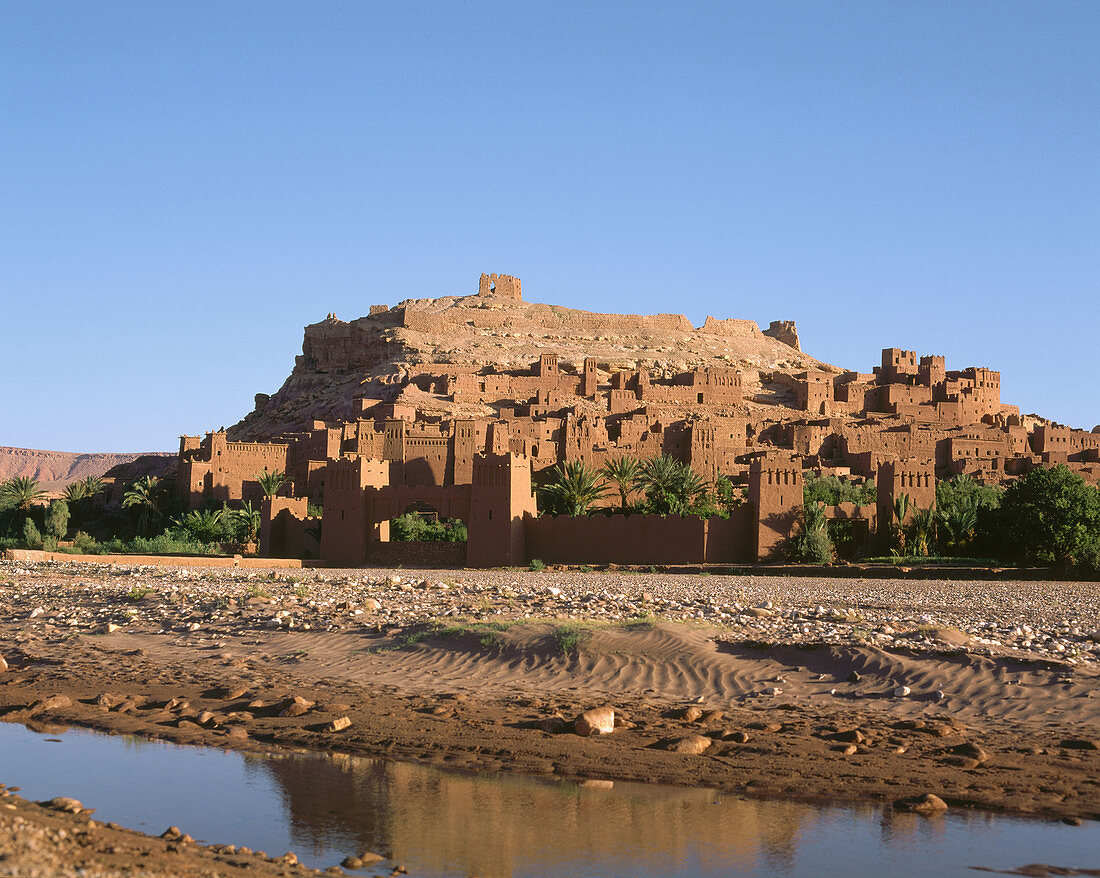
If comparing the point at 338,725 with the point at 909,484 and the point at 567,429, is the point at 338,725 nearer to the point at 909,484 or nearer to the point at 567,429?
the point at 909,484

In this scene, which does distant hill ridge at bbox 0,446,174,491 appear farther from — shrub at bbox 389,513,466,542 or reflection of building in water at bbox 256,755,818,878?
reflection of building in water at bbox 256,755,818,878

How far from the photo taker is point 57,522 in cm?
4612

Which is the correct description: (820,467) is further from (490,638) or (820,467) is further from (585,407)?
(490,638)

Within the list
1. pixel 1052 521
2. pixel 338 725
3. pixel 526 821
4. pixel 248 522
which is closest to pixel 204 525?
pixel 248 522

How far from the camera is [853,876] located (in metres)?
7.46

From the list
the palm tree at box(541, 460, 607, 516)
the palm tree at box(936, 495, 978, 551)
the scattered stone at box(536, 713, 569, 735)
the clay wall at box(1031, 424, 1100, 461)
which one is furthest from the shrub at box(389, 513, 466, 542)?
the clay wall at box(1031, 424, 1100, 461)

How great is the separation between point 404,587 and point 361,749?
10.6 meters

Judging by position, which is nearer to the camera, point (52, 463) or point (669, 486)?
point (669, 486)

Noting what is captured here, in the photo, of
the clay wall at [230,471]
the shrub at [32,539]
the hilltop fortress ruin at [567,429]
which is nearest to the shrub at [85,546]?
the shrub at [32,539]

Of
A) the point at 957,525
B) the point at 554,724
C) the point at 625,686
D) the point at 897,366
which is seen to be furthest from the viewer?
the point at 897,366

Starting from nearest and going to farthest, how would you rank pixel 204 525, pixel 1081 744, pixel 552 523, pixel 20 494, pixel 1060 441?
pixel 1081 744, pixel 552 523, pixel 204 525, pixel 20 494, pixel 1060 441

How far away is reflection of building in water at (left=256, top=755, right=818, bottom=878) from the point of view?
775cm

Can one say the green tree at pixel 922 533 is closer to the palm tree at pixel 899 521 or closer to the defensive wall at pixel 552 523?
the palm tree at pixel 899 521

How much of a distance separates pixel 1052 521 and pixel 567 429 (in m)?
21.6
